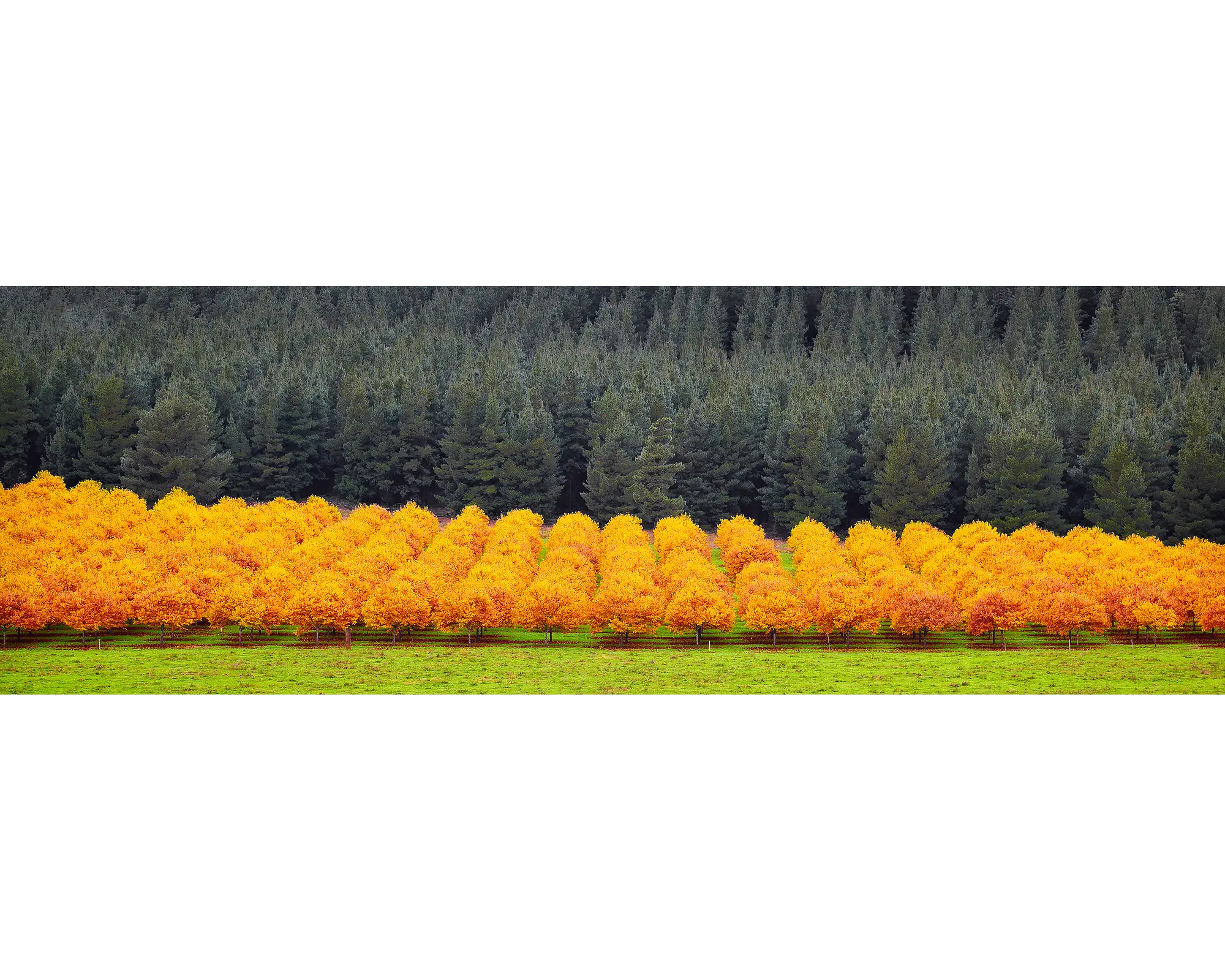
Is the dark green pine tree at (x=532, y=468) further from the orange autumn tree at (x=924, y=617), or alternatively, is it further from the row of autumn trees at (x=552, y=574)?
the orange autumn tree at (x=924, y=617)

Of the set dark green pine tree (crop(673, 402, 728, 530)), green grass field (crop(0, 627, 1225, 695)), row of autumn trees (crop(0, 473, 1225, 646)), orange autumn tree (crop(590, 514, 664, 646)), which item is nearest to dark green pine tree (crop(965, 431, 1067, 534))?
row of autumn trees (crop(0, 473, 1225, 646))

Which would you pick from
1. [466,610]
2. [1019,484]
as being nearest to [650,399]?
[466,610]

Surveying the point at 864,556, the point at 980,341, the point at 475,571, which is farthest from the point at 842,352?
the point at 475,571

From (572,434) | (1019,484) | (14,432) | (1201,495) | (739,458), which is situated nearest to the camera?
(1201,495)

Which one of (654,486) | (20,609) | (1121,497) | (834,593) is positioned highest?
(1121,497)

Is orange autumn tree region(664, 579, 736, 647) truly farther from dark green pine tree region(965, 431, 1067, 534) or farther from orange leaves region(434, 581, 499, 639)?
dark green pine tree region(965, 431, 1067, 534)

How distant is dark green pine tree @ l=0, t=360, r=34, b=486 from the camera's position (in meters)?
14.5

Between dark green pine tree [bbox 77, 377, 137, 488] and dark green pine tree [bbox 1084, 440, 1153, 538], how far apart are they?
10.7 m

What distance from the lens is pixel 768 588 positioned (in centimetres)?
1458

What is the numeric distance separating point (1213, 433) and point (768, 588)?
5.17 meters

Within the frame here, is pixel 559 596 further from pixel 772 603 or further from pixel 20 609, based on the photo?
pixel 20 609

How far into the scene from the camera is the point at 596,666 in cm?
1397

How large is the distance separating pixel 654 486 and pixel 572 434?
1.13 m
